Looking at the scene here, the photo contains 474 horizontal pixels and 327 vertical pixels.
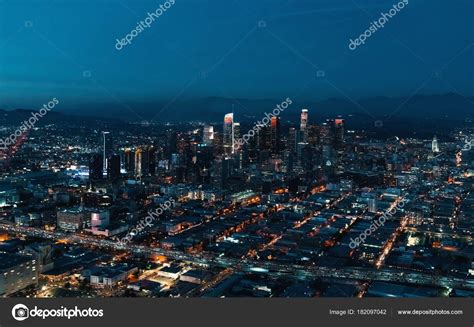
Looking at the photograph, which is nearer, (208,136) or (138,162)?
(138,162)

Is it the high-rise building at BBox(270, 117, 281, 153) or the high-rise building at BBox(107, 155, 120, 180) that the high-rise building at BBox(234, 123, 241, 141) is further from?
the high-rise building at BBox(107, 155, 120, 180)

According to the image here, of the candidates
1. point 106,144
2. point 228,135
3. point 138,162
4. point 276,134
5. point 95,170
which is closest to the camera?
point 95,170

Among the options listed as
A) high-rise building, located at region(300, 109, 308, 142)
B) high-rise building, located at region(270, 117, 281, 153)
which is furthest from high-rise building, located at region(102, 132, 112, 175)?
high-rise building, located at region(300, 109, 308, 142)

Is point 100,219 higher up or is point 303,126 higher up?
point 303,126

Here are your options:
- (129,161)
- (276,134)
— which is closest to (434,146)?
(276,134)

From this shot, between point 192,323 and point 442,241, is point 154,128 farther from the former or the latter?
point 192,323

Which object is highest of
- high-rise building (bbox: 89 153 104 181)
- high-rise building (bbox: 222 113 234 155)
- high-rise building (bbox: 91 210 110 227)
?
high-rise building (bbox: 222 113 234 155)

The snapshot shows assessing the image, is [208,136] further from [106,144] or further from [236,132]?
[106,144]

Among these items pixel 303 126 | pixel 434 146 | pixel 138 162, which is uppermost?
pixel 303 126

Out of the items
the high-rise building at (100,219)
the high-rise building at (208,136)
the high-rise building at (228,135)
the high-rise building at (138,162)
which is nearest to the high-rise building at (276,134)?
the high-rise building at (228,135)
